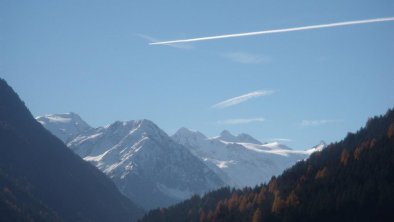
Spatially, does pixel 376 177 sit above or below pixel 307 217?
above

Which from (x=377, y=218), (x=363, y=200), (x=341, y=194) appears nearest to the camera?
(x=377, y=218)

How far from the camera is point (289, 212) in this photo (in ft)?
653

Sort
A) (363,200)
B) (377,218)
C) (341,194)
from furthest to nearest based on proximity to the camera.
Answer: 1. (341,194)
2. (363,200)
3. (377,218)

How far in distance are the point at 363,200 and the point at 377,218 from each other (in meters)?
12.7

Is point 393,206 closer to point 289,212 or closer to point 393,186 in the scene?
point 393,186

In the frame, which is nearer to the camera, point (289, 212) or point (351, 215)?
point (351, 215)

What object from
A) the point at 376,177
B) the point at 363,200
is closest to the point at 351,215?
the point at 363,200

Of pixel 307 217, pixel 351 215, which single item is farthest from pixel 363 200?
pixel 307 217

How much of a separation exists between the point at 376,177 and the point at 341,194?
12.4 meters

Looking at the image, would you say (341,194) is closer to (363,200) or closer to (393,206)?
(363,200)

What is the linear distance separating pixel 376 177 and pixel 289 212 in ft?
94.3

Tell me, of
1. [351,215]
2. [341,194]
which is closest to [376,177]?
[341,194]

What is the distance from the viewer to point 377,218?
169000mm

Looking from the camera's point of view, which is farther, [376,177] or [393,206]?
[376,177]
